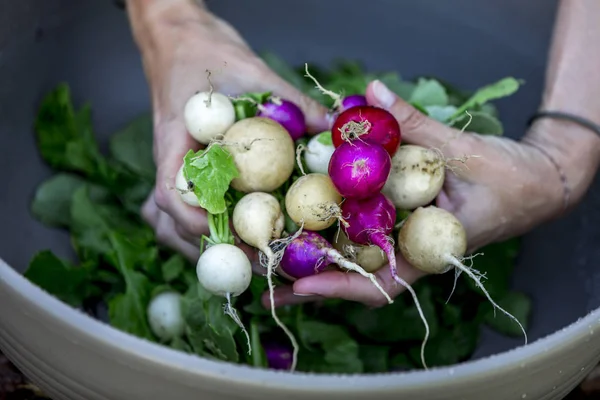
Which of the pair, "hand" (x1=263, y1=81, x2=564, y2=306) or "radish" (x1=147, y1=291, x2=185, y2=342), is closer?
"hand" (x1=263, y1=81, x2=564, y2=306)

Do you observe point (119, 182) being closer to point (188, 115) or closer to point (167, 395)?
point (188, 115)

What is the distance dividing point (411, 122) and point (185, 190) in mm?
284

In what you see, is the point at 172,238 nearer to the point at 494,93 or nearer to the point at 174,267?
the point at 174,267

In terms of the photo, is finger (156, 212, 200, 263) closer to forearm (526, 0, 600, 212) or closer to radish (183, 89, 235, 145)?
radish (183, 89, 235, 145)

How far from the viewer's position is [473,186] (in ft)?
2.87

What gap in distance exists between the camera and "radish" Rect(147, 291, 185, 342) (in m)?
0.98

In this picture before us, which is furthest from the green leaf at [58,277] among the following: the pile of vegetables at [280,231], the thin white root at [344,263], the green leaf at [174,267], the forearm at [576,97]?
the forearm at [576,97]

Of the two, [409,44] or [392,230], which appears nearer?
[392,230]

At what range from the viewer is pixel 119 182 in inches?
47.4

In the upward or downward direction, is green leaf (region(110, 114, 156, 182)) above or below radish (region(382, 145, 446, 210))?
below

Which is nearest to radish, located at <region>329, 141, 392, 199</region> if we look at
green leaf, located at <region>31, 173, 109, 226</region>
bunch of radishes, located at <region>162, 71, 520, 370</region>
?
bunch of radishes, located at <region>162, 71, 520, 370</region>

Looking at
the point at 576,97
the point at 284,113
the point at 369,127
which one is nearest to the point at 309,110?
the point at 284,113

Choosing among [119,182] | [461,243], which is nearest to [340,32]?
[119,182]

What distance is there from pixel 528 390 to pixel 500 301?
0.52 metres
